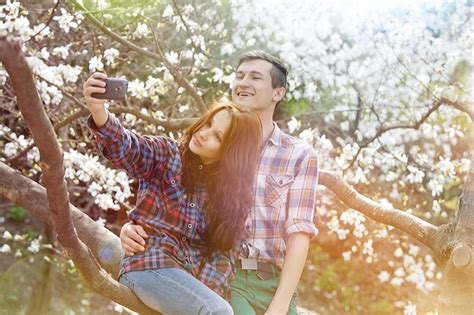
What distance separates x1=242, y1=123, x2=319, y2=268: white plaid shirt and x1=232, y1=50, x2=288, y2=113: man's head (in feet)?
0.66

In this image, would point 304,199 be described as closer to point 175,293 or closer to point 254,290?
point 254,290

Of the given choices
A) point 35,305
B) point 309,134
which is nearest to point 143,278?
point 309,134

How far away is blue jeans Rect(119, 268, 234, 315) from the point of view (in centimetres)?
232

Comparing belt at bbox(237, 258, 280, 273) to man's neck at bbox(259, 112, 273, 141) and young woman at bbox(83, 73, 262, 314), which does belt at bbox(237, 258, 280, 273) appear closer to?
young woman at bbox(83, 73, 262, 314)

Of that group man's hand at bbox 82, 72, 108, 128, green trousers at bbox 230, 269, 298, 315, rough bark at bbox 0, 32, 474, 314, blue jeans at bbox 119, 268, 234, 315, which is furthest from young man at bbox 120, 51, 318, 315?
man's hand at bbox 82, 72, 108, 128

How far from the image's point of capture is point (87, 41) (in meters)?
5.60

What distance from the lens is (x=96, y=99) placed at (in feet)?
7.16

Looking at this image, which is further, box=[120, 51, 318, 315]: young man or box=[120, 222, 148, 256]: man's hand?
box=[120, 51, 318, 315]: young man

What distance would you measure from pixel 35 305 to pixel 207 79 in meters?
2.54

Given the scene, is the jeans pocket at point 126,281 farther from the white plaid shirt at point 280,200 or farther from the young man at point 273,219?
the white plaid shirt at point 280,200

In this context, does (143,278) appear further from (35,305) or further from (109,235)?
(35,305)

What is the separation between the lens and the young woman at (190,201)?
7.74 feet

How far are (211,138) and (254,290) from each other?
578 mm

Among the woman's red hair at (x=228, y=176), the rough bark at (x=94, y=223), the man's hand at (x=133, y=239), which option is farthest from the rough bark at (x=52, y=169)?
the woman's red hair at (x=228, y=176)
